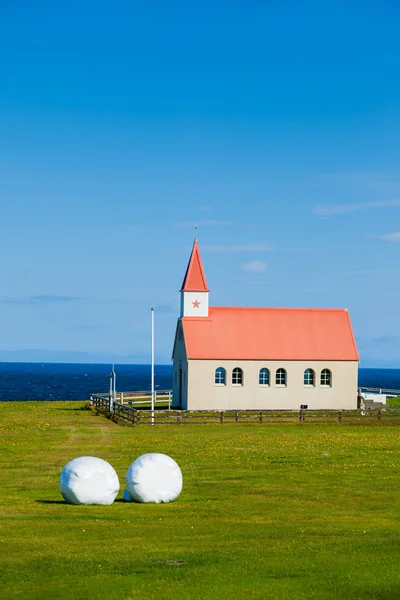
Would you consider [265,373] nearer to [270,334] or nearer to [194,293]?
[270,334]

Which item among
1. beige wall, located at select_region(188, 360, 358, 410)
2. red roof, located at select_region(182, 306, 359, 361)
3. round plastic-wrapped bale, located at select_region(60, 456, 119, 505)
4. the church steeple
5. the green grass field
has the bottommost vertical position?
the green grass field

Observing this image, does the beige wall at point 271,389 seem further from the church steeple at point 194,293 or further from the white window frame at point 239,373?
the church steeple at point 194,293

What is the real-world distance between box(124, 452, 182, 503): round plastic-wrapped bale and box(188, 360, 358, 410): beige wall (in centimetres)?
3362

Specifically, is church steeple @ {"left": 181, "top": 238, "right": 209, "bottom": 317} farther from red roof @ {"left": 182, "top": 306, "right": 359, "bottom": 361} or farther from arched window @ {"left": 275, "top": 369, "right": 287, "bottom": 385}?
arched window @ {"left": 275, "top": 369, "right": 287, "bottom": 385}

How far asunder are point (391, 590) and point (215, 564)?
314 centimetres

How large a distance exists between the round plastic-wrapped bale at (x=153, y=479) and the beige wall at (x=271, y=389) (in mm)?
33617

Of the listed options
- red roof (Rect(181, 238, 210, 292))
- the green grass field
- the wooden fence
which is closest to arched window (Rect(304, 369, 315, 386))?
the wooden fence

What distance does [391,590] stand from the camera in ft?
44.1

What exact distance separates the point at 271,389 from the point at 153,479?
35.6 meters

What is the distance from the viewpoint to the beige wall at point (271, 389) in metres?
55.4

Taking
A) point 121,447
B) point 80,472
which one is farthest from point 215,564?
point 121,447

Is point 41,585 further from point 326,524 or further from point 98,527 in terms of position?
point 326,524

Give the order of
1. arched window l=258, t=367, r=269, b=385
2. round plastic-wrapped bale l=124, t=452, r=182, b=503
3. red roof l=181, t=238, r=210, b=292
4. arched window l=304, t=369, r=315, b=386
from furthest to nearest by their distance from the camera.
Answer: red roof l=181, t=238, r=210, b=292 → arched window l=304, t=369, r=315, b=386 → arched window l=258, t=367, r=269, b=385 → round plastic-wrapped bale l=124, t=452, r=182, b=503

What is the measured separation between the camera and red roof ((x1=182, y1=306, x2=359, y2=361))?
56.2 meters
